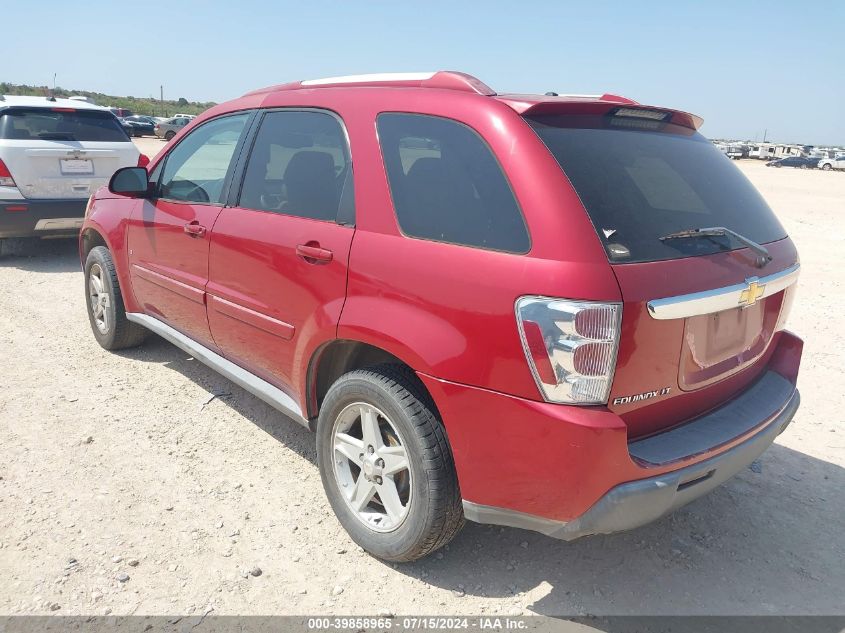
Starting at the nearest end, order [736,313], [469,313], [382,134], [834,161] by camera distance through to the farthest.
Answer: [469,313], [736,313], [382,134], [834,161]

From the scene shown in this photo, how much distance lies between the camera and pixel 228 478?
3342 millimetres

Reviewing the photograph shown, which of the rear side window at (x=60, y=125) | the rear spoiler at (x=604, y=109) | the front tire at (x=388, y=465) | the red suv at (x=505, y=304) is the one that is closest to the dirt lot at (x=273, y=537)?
the front tire at (x=388, y=465)

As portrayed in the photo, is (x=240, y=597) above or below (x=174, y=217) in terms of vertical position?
below

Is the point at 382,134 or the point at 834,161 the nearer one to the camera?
the point at 382,134

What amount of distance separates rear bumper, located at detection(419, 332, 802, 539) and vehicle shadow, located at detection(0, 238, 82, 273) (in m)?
6.99

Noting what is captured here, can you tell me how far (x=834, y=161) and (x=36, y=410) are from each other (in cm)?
6799

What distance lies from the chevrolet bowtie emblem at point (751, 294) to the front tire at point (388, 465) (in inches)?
47.3

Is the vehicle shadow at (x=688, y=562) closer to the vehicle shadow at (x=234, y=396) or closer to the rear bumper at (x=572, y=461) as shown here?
the rear bumper at (x=572, y=461)

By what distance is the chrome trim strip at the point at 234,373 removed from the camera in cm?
315

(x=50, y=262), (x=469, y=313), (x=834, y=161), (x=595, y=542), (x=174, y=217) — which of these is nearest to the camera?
(x=469, y=313)

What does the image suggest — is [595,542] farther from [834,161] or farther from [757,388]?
[834,161]

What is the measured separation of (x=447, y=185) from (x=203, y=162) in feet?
6.66

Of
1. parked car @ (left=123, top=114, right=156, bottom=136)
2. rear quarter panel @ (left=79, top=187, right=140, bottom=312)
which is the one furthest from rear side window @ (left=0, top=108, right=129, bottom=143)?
parked car @ (left=123, top=114, right=156, bottom=136)

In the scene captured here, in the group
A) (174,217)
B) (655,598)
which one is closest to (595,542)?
(655,598)
